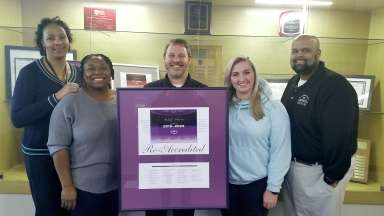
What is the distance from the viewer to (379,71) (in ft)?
7.75

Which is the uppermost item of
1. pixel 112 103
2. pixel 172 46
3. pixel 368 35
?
pixel 368 35

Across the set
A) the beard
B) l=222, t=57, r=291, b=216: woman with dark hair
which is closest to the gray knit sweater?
l=222, t=57, r=291, b=216: woman with dark hair

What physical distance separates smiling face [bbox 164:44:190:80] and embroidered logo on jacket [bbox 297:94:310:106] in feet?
2.10

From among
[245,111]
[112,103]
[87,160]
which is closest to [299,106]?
[245,111]

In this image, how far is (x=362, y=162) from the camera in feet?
7.80

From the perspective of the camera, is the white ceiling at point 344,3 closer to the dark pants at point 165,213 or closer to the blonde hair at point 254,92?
the blonde hair at point 254,92

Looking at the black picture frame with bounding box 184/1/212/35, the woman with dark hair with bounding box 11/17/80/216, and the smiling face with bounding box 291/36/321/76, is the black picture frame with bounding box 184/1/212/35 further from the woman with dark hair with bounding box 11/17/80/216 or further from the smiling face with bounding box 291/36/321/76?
the woman with dark hair with bounding box 11/17/80/216

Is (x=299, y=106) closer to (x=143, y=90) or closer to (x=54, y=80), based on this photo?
(x=143, y=90)

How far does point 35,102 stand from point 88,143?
1.27 feet

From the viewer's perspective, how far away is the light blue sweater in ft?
4.99

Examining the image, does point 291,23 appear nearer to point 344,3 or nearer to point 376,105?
point 344,3

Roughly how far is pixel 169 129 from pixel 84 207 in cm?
53

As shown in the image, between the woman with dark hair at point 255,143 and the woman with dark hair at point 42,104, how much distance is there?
0.82 metres

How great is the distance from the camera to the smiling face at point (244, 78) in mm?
1549
